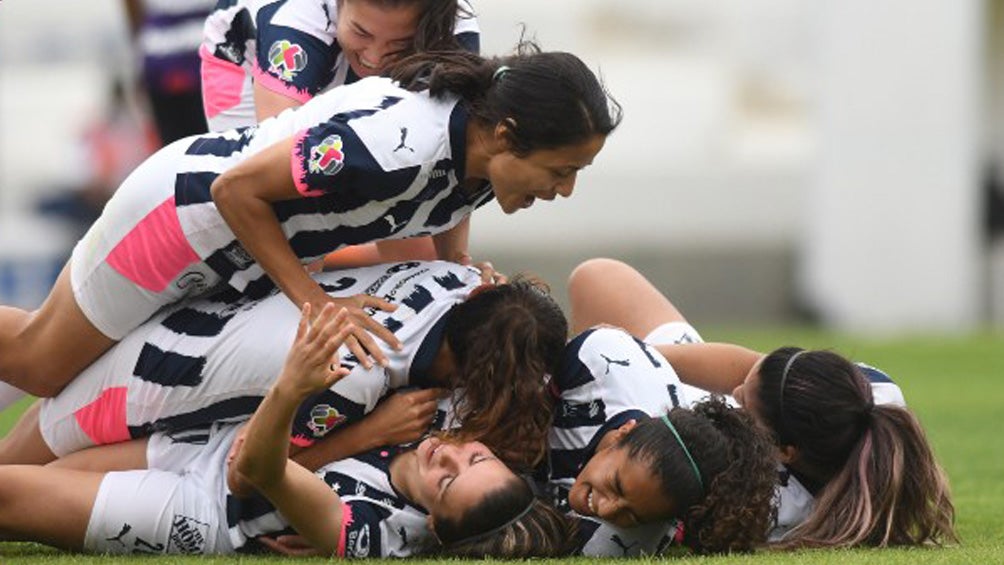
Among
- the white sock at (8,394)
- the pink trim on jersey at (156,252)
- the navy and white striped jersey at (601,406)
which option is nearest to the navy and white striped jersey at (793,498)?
the navy and white striped jersey at (601,406)

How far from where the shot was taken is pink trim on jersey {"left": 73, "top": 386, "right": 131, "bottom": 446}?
19.5 feet

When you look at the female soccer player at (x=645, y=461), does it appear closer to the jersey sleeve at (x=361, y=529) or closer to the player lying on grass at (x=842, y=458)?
the player lying on grass at (x=842, y=458)

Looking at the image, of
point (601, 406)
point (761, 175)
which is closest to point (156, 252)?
point (601, 406)

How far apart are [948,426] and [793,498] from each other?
162 inches

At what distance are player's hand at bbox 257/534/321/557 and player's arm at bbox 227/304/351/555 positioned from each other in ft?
0.26

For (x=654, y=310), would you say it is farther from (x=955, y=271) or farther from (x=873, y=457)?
(x=955, y=271)

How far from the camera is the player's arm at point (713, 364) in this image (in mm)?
6305

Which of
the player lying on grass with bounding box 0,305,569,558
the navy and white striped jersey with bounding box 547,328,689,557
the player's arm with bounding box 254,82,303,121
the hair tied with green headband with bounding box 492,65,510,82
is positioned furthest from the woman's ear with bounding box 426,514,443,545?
the player's arm with bounding box 254,82,303,121

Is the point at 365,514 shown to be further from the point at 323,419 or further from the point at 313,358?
the point at 313,358

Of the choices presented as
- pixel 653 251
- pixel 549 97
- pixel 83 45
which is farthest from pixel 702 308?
pixel 549 97

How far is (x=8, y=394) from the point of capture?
20.6 ft

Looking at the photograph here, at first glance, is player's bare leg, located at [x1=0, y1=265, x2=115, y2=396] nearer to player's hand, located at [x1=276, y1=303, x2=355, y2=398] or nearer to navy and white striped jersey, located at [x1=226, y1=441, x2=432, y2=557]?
navy and white striped jersey, located at [x1=226, y1=441, x2=432, y2=557]

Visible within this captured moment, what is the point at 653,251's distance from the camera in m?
18.9

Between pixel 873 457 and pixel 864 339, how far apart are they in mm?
10763
